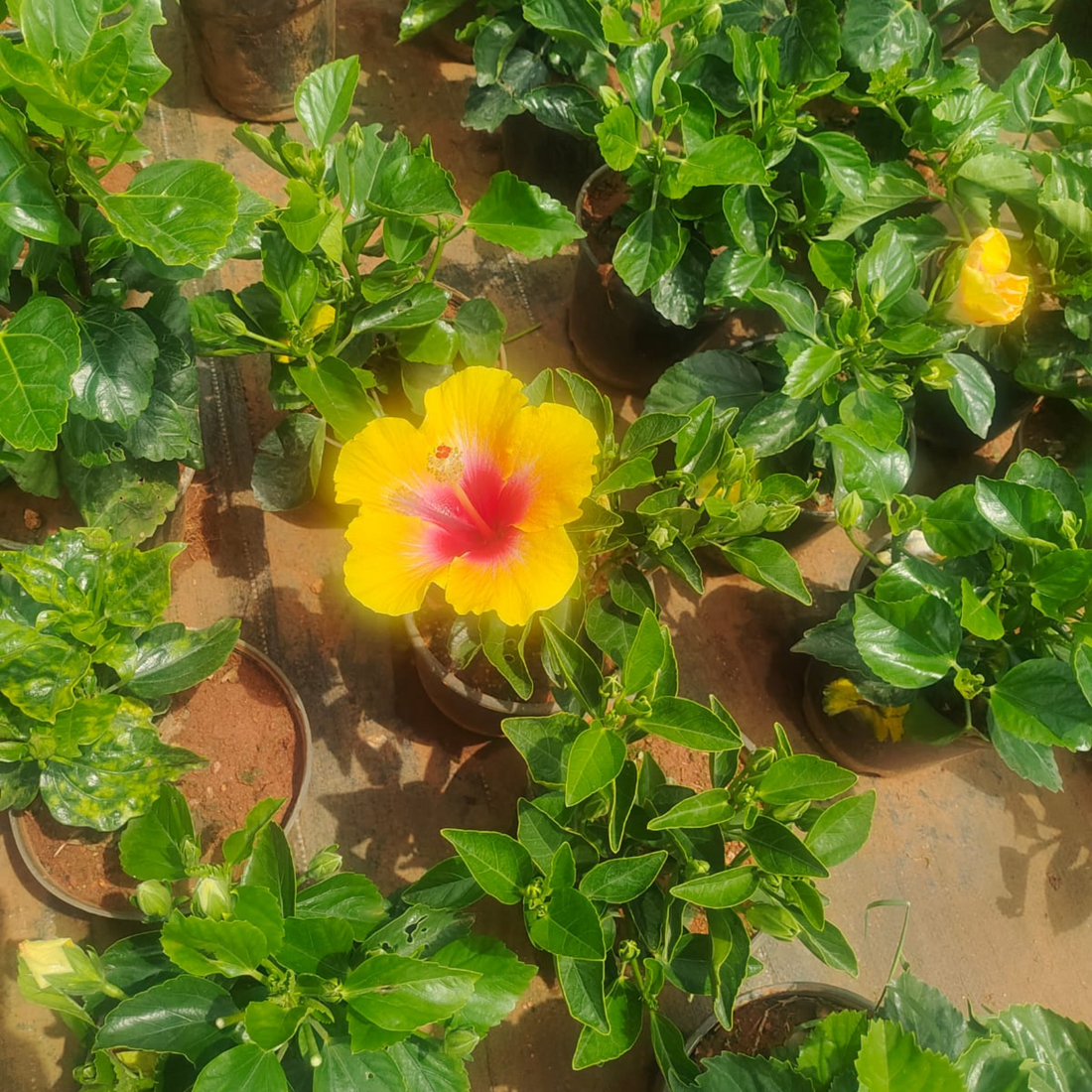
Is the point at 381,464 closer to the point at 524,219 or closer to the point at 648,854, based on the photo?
the point at 524,219

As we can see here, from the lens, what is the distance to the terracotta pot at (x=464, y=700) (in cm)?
140

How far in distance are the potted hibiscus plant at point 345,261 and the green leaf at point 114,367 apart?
0.26ft

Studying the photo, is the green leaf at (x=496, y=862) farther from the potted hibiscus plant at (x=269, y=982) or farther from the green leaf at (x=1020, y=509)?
the green leaf at (x=1020, y=509)

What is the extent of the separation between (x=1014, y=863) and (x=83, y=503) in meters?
1.83

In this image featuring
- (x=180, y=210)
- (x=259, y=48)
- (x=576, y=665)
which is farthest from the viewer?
(x=259, y=48)

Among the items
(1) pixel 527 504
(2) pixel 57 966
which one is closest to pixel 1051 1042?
(1) pixel 527 504

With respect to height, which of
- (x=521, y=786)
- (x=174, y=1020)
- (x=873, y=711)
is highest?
(x=174, y=1020)

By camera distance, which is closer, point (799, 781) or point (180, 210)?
point (180, 210)

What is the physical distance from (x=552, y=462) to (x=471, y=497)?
15 cm

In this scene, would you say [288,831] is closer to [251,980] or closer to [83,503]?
[251,980]

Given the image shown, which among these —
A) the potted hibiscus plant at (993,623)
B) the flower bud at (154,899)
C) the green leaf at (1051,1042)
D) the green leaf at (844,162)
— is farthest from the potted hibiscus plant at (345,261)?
the green leaf at (1051,1042)

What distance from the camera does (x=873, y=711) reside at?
5.25 ft

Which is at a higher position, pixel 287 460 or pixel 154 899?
pixel 287 460


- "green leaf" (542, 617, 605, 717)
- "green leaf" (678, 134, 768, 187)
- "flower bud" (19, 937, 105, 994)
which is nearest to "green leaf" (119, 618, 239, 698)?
"flower bud" (19, 937, 105, 994)
